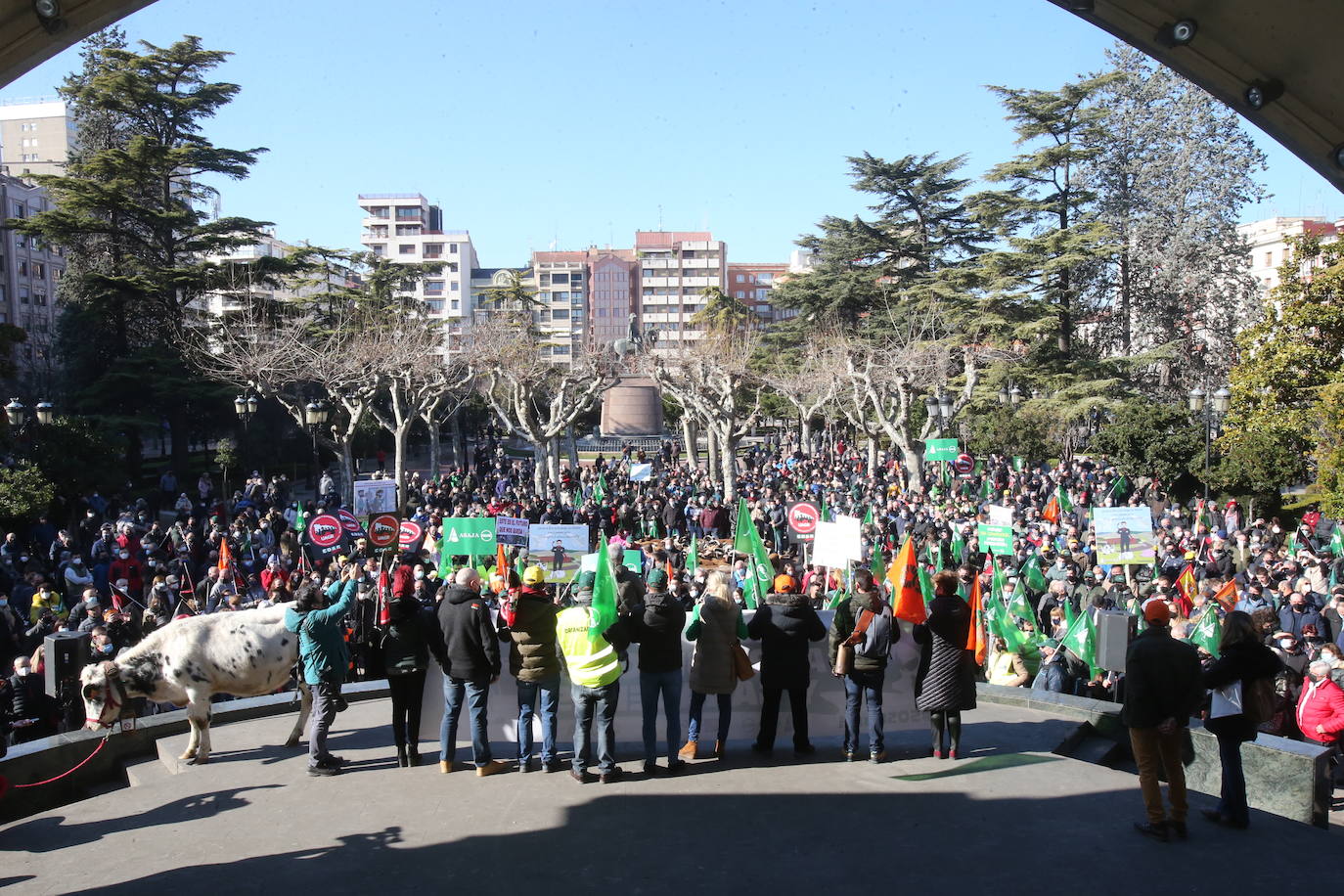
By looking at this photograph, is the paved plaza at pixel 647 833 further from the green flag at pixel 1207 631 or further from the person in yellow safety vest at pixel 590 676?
the green flag at pixel 1207 631

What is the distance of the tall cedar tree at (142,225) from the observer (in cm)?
3350

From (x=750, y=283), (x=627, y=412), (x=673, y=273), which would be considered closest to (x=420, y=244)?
(x=673, y=273)

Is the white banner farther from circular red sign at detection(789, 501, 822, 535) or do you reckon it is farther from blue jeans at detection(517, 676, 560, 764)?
blue jeans at detection(517, 676, 560, 764)

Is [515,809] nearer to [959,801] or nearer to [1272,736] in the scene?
[959,801]

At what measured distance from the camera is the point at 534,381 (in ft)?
118

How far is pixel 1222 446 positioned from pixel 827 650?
66.8 ft

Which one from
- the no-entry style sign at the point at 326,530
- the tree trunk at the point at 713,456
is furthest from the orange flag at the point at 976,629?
the tree trunk at the point at 713,456

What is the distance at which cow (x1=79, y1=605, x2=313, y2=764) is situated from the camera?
7227mm

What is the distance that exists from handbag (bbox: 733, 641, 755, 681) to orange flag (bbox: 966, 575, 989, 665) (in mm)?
1470

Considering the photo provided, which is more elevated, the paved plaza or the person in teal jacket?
the person in teal jacket

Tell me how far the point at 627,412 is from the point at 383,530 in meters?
29.6

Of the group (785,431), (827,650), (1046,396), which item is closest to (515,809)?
(827,650)

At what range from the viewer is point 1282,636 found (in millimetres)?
8227

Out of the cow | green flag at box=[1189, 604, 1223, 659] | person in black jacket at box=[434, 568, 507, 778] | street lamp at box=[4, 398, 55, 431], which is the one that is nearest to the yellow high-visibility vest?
person in black jacket at box=[434, 568, 507, 778]
